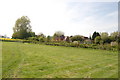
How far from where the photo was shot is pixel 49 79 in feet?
14.5

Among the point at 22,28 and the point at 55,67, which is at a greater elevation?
the point at 22,28

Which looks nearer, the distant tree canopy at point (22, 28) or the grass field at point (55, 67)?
the grass field at point (55, 67)

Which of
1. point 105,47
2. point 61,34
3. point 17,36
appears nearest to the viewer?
point 105,47

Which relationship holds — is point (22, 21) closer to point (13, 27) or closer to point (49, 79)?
point (13, 27)

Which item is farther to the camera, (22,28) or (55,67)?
(22,28)

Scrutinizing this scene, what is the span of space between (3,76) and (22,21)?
49.4 metres

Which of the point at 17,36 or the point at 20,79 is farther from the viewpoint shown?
the point at 17,36

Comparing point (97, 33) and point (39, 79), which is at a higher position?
point (97, 33)

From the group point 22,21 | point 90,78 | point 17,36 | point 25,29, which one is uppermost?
point 22,21

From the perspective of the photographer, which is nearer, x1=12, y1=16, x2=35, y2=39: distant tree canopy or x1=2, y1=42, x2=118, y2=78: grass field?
x1=2, y1=42, x2=118, y2=78: grass field

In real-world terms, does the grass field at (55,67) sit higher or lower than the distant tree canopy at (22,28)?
lower

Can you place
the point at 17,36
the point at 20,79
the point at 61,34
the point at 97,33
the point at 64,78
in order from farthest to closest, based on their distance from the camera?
1. the point at 61,34
2. the point at 97,33
3. the point at 17,36
4. the point at 64,78
5. the point at 20,79

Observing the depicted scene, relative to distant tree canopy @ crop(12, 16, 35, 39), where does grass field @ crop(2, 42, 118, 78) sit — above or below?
below

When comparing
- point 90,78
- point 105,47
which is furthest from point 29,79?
point 105,47
